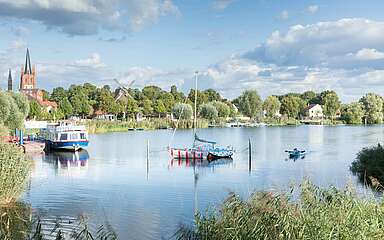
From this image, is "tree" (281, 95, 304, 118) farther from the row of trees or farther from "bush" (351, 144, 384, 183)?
"bush" (351, 144, 384, 183)

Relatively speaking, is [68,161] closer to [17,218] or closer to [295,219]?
[17,218]

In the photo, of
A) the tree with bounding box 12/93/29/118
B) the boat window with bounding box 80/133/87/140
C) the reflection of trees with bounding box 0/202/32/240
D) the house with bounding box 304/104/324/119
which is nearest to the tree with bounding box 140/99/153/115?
the house with bounding box 304/104/324/119

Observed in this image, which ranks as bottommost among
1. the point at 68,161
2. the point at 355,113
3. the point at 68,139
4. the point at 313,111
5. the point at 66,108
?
the point at 68,161

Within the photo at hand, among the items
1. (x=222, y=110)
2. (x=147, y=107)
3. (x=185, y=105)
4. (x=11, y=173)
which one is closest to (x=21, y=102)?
(x=11, y=173)

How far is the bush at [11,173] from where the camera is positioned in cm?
1983

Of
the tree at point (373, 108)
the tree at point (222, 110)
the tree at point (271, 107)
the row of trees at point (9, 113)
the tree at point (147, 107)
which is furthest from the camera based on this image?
the tree at point (271, 107)

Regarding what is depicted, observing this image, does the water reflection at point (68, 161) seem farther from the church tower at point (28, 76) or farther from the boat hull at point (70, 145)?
the church tower at point (28, 76)

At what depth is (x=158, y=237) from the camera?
1681 centimetres

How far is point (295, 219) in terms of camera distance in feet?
30.2

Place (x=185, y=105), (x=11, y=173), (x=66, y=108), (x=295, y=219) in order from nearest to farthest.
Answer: (x=295, y=219), (x=11, y=173), (x=185, y=105), (x=66, y=108)

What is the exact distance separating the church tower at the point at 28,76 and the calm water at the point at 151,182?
436 feet

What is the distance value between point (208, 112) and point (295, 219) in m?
113

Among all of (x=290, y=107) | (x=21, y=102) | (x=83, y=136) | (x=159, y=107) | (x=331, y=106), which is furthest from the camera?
(x=331, y=106)

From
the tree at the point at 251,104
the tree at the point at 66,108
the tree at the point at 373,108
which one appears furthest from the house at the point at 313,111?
the tree at the point at 66,108
